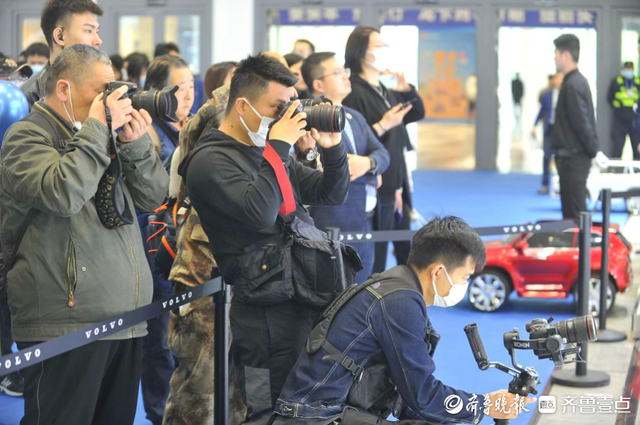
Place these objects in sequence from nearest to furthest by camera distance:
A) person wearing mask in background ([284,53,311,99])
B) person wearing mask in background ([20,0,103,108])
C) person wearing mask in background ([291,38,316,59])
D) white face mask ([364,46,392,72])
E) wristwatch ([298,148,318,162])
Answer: wristwatch ([298,148,318,162]), person wearing mask in background ([20,0,103,108]), white face mask ([364,46,392,72]), person wearing mask in background ([284,53,311,99]), person wearing mask in background ([291,38,316,59])

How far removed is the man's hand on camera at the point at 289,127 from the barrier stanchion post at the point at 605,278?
322 centimetres

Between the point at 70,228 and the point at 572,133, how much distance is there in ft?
17.7

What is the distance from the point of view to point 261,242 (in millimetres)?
3037

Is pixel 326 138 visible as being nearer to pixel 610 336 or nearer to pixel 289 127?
pixel 289 127

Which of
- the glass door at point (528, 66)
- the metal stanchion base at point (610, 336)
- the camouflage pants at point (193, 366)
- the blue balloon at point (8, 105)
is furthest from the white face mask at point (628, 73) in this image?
the blue balloon at point (8, 105)

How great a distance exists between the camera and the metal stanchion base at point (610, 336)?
598 centimetres

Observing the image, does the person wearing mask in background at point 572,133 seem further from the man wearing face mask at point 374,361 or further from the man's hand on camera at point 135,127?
the man's hand on camera at point 135,127

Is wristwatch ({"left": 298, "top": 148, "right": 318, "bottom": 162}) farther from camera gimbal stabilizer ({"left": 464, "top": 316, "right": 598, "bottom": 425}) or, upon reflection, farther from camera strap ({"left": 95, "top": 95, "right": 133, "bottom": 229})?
camera gimbal stabilizer ({"left": 464, "top": 316, "right": 598, "bottom": 425})

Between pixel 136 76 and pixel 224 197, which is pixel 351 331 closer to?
pixel 224 197

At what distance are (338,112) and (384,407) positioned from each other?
1.06m

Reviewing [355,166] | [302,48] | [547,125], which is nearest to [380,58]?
[355,166]

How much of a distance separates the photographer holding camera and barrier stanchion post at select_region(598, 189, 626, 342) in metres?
3.10

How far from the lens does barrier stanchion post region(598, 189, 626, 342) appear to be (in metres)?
5.66

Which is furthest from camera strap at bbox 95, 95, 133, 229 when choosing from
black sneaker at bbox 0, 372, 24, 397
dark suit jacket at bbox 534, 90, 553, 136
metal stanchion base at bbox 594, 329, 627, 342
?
dark suit jacket at bbox 534, 90, 553, 136
